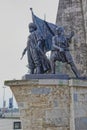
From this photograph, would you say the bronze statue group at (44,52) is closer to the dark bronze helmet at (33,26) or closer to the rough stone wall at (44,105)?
the dark bronze helmet at (33,26)

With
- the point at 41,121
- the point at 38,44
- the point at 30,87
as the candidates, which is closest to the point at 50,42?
the point at 38,44

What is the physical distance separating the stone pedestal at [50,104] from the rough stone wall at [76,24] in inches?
118

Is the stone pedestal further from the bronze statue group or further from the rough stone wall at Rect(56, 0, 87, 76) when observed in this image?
the rough stone wall at Rect(56, 0, 87, 76)

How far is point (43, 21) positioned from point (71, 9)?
9.57 ft

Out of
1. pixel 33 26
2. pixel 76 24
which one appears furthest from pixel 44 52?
pixel 76 24

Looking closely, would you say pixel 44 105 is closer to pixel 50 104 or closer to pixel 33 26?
pixel 50 104

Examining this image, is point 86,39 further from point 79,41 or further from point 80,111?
point 80,111

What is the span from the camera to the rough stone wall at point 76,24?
13.6 meters

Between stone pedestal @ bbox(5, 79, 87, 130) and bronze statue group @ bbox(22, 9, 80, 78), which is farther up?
bronze statue group @ bbox(22, 9, 80, 78)

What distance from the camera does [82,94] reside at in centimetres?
1052

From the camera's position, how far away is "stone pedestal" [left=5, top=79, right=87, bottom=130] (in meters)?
10.1

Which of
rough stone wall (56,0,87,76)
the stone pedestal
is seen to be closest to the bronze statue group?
the stone pedestal

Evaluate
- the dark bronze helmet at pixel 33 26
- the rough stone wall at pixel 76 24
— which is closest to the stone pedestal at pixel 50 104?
the dark bronze helmet at pixel 33 26

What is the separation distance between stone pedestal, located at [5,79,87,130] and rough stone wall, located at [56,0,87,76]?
9.84 ft
